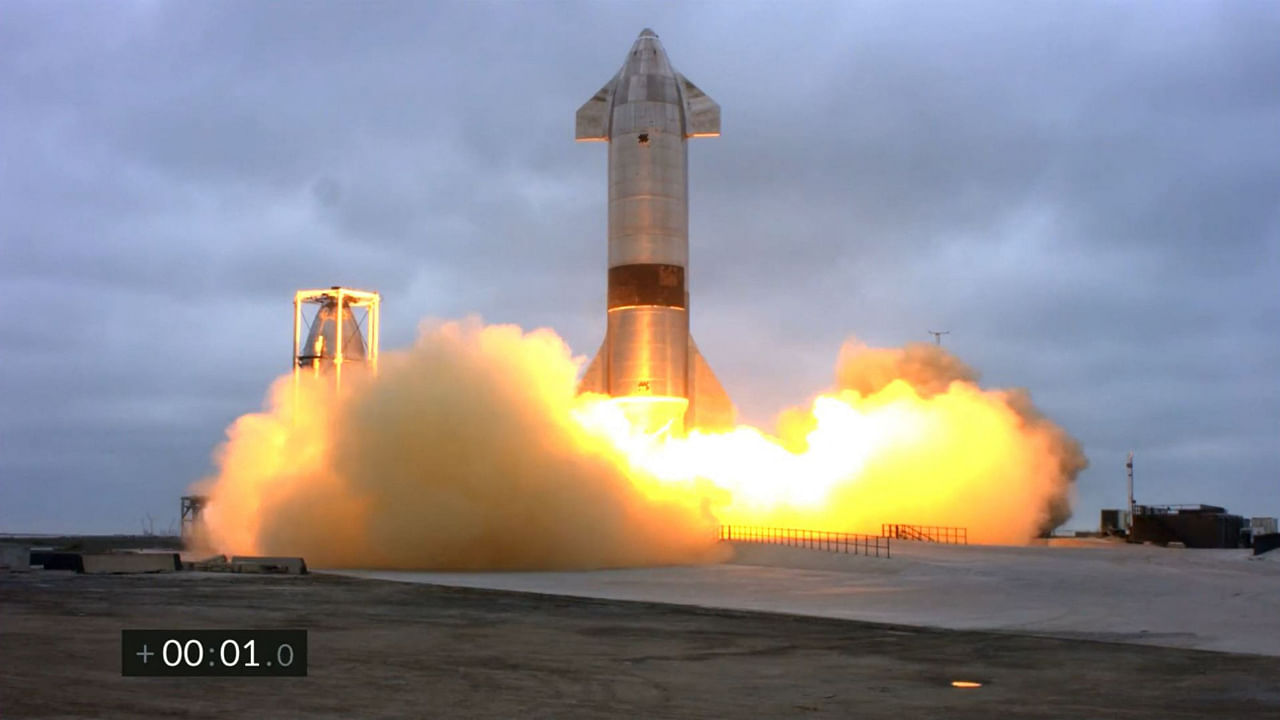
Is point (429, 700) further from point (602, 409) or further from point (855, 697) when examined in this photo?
point (602, 409)

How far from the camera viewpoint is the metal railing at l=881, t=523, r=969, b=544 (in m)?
60.4

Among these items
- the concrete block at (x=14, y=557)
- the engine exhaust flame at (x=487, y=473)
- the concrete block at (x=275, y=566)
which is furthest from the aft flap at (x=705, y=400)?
the concrete block at (x=14, y=557)

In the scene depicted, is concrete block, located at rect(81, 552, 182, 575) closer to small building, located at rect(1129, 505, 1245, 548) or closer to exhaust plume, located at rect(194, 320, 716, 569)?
exhaust plume, located at rect(194, 320, 716, 569)

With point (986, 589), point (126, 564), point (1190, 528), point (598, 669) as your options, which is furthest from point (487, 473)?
point (1190, 528)

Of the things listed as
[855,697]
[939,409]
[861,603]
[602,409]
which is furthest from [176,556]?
[939,409]

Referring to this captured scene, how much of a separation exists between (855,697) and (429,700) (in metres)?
4.86

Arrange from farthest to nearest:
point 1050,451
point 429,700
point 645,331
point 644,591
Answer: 1. point 1050,451
2. point 645,331
3. point 644,591
4. point 429,700

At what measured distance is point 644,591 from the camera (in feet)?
109

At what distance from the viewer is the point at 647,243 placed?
2000 inches

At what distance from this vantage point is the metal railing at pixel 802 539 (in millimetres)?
48406

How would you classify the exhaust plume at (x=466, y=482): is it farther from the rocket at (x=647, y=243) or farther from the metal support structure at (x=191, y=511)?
the metal support structure at (x=191, y=511)

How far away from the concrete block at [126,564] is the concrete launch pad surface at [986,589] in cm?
699

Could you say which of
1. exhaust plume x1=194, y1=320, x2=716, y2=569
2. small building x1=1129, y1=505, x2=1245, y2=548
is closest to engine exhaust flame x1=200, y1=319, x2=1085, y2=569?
exhaust plume x1=194, y1=320, x2=716, y2=569

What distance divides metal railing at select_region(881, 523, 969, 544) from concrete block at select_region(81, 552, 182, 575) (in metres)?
31.5
